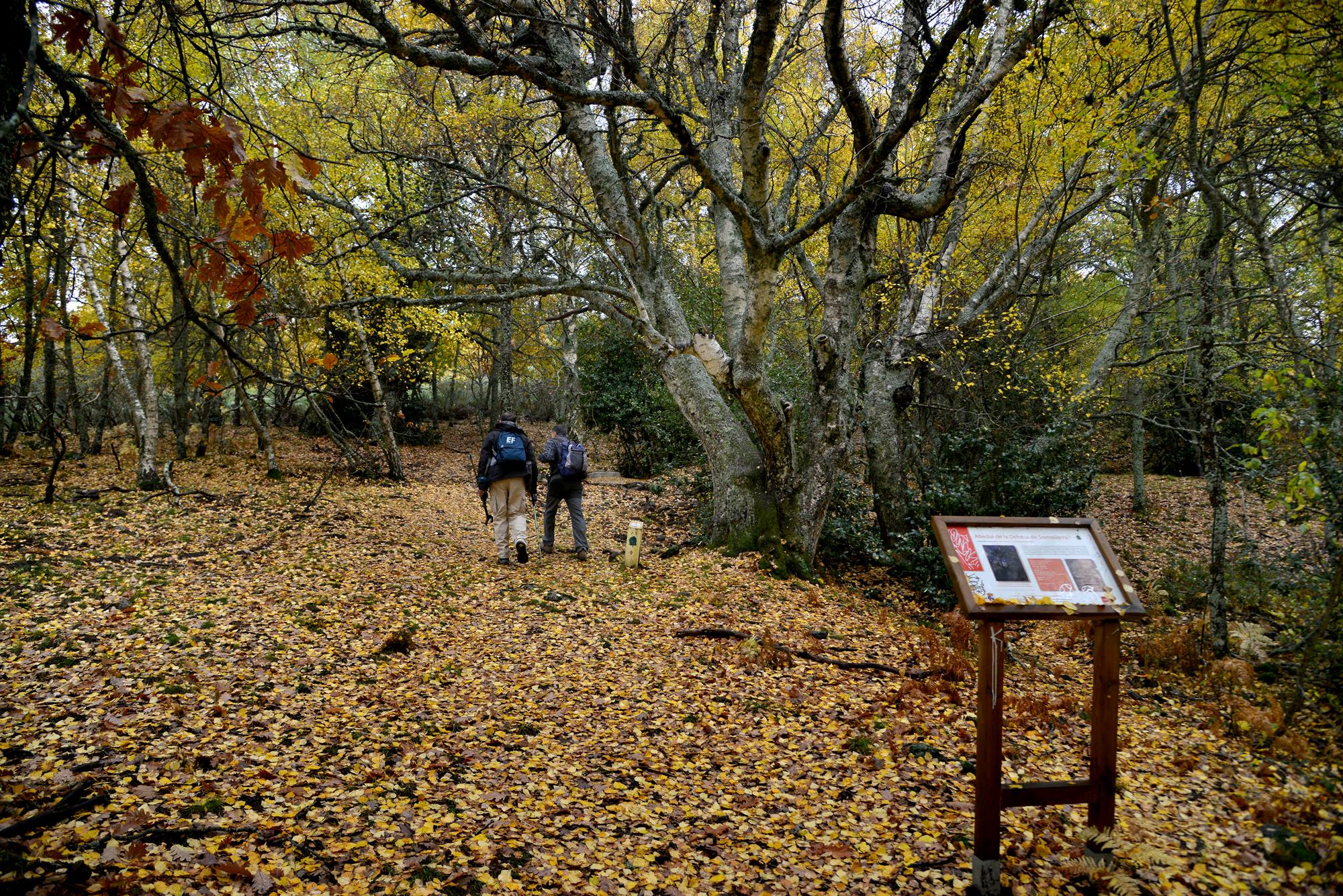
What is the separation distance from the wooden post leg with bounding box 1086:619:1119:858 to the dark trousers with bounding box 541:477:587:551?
6734 mm

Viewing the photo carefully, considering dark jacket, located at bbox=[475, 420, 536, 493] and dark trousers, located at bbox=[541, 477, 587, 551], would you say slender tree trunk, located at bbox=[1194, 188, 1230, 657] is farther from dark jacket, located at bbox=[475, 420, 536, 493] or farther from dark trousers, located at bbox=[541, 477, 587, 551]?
dark jacket, located at bbox=[475, 420, 536, 493]

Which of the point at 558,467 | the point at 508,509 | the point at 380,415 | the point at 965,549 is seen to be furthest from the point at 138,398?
the point at 965,549

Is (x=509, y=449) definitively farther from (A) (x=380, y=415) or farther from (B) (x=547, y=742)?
(A) (x=380, y=415)

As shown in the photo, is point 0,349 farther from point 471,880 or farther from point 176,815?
point 471,880

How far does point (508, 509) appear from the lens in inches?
338

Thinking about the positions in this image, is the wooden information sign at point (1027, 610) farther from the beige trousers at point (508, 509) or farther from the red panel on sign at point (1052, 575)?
the beige trousers at point (508, 509)

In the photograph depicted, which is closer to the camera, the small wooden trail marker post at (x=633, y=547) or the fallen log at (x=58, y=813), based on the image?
the fallen log at (x=58, y=813)

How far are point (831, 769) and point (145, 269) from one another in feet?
51.4

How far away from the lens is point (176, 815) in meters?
2.97

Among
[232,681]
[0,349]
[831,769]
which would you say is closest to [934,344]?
[831,769]

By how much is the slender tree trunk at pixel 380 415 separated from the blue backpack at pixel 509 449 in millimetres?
3263

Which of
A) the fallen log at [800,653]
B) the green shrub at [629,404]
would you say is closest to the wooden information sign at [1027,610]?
the fallen log at [800,653]

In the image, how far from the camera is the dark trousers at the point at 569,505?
8961 mm

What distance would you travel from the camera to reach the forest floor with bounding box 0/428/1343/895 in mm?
2904
